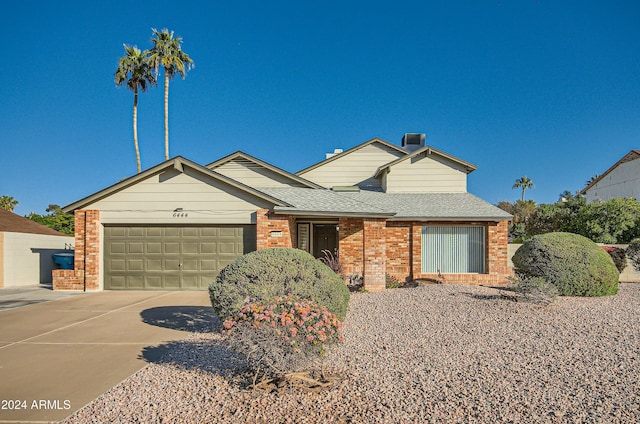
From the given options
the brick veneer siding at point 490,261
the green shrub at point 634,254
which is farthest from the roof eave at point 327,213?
the green shrub at point 634,254

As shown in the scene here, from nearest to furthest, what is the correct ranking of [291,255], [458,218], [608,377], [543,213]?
[608,377] < [291,255] < [458,218] < [543,213]

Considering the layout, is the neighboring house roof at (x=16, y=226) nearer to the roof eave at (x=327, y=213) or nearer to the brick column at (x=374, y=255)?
the roof eave at (x=327, y=213)

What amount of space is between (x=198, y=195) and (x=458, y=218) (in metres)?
9.20

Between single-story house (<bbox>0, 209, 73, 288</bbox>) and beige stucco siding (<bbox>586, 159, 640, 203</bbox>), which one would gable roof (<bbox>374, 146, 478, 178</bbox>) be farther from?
beige stucco siding (<bbox>586, 159, 640, 203</bbox>)

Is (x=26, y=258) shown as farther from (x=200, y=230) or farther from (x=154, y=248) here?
(x=200, y=230)

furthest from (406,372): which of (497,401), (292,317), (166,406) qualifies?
(166,406)

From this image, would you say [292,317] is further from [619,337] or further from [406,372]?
[619,337]

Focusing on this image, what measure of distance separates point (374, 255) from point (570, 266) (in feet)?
17.8

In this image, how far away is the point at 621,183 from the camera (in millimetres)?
32312

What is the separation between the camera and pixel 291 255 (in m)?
6.41

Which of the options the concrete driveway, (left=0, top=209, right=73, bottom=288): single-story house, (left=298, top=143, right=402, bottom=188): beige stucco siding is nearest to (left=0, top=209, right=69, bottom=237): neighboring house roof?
(left=0, top=209, right=73, bottom=288): single-story house

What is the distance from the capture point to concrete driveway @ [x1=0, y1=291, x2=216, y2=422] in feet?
14.5

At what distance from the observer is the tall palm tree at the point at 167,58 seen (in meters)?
24.8

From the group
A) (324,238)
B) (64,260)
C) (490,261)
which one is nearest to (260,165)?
(324,238)
